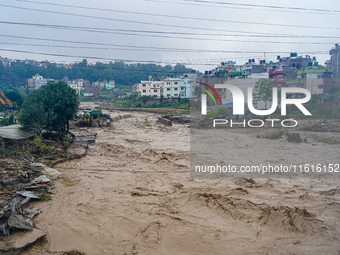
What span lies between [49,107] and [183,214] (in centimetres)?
1161

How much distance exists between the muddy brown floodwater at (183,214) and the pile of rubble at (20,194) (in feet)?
1.18

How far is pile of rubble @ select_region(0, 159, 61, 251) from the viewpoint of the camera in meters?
6.56

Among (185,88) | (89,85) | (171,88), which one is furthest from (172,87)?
(89,85)

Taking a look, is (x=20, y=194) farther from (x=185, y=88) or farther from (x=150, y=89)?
(x=150, y=89)

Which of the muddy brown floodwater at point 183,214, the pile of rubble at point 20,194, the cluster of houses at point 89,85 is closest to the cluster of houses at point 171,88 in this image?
the cluster of houses at point 89,85

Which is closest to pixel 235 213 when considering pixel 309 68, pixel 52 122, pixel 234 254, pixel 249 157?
pixel 234 254

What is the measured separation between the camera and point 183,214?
26.0 feet

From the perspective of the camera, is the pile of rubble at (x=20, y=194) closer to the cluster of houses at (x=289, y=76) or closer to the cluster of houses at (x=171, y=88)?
the cluster of houses at (x=289, y=76)

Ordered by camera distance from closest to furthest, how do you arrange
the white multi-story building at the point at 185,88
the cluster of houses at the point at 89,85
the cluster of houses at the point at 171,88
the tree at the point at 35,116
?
1. the tree at the point at 35,116
2. the white multi-story building at the point at 185,88
3. the cluster of houses at the point at 171,88
4. the cluster of houses at the point at 89,85

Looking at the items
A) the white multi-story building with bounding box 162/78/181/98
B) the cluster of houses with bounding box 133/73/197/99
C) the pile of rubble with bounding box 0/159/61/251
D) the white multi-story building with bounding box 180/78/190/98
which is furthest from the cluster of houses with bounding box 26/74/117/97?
the pile of rubble with bounding box 0/159/61/251

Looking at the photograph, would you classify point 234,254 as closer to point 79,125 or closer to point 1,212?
point 1,212

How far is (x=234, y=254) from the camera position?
6.04 metres

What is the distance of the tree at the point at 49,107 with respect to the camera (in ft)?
48.6

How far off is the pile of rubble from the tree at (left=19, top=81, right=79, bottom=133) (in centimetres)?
384
